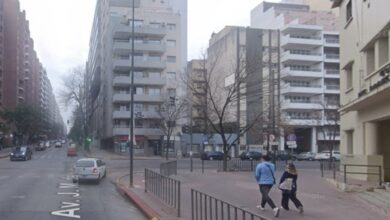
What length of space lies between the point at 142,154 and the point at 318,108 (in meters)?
27.5

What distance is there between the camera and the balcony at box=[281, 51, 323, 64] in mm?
87625

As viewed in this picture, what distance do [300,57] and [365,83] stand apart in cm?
6528

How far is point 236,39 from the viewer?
90125 mm

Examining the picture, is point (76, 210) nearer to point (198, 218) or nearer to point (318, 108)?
point (198, 218)

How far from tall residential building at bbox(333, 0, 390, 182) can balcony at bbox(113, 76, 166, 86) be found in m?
54.8

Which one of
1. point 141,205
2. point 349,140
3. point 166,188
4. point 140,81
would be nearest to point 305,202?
Answer: point 166,188

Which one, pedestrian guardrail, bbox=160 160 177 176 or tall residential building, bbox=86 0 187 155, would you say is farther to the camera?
tall residential building, bbox=86 0 187 155

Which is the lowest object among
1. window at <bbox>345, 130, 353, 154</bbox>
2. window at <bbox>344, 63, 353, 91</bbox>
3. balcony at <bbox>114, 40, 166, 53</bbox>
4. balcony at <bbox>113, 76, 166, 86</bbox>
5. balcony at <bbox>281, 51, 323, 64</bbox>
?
window at <bbox>345, 130, 353, 154</bbox>

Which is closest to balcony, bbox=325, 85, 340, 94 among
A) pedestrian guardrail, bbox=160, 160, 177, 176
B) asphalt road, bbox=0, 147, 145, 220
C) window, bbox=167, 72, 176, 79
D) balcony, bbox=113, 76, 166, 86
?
window, bbox=167, 72, 176, 79

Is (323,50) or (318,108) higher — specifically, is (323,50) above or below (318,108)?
above

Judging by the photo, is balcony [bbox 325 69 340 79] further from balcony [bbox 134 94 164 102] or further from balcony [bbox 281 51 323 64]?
balcony [bbox 134 94 164 102]

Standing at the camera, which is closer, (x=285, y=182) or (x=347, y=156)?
(x=285, y=182)

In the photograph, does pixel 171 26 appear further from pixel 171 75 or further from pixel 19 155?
pixel 19 155

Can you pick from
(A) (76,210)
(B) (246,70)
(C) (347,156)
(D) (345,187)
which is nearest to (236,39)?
(B) (246,70)
